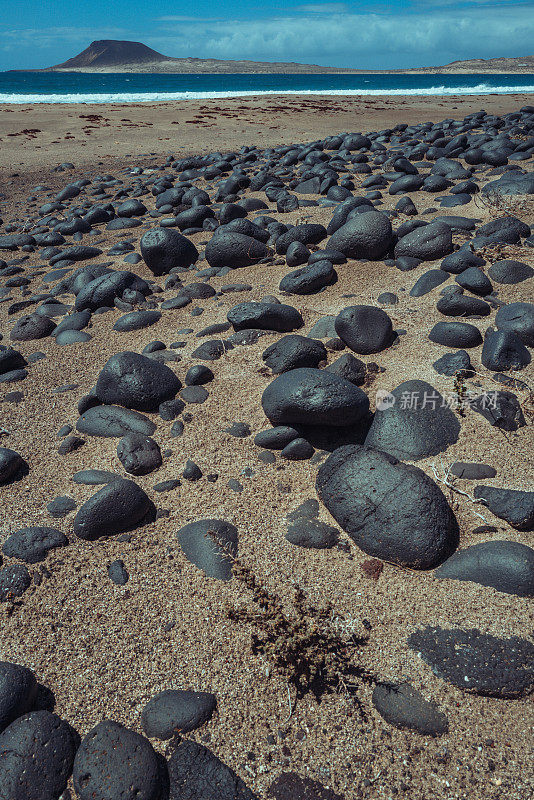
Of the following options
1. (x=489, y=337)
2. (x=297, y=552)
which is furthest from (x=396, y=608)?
(x=489, y=337)

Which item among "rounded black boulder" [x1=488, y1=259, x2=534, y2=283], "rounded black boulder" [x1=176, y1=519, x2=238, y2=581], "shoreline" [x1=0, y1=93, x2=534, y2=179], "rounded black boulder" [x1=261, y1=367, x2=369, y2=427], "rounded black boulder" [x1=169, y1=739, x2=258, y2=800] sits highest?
"shoreline" [x1=0, y1=93, x2=534, y2=179]

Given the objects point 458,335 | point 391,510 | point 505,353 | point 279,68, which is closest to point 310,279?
point 458,335

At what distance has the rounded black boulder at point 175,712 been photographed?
5.62 feet

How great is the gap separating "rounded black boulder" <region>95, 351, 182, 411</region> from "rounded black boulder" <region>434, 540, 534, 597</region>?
1.89m

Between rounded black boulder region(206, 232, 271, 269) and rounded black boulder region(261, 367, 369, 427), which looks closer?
rounded black boulder region(261, 367, 369, 427)

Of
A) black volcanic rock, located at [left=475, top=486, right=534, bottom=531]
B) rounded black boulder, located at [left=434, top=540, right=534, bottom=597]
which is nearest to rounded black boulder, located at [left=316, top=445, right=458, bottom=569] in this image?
rounded black boulder, located at [left=434, top=540, right=534, bottom=597]

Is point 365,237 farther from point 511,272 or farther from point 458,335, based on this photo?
point 458,335

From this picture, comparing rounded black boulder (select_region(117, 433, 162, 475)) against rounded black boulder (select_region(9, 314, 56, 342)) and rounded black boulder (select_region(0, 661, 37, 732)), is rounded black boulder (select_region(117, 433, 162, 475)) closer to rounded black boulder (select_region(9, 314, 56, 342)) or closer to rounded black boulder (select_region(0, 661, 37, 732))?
rounded black boulder (select_region(0, 661, 37, 732))

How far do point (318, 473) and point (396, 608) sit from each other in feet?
2.45

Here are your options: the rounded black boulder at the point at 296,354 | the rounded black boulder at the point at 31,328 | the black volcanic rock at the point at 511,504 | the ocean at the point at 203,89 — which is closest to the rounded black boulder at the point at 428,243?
the rounded black boulder at the point at 296,354

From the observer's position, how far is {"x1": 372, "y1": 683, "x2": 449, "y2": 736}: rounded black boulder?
66.9 inches

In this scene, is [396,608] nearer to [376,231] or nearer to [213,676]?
[213,676]

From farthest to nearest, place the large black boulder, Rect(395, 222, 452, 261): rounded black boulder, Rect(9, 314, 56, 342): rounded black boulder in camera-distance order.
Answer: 1. Rect(395, 222, 452, 261): rounded black boulder
2. Rect(9, 314, 56, 342): rounded black boulder
3. the large black boulder

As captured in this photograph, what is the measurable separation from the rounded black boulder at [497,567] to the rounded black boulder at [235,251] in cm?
367
